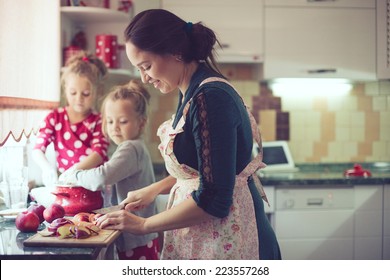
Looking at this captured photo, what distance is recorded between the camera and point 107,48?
1908 mm

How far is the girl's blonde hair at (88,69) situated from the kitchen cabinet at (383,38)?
891mm

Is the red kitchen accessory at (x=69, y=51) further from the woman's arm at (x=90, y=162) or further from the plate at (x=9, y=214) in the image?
the plate at (x=9, y=214)

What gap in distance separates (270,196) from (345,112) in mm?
564

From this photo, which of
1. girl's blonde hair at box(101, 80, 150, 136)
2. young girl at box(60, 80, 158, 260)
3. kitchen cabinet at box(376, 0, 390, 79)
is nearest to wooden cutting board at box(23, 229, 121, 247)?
young girl at box(60, 80, 158, 260)

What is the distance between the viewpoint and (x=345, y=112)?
2227mm

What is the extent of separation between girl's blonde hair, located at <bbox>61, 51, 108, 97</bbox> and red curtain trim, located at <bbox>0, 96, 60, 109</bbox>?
10cm

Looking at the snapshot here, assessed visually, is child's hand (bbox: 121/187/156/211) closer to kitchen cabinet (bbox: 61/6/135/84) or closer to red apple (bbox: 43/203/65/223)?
red apple (bbox: 43/203/65/223)

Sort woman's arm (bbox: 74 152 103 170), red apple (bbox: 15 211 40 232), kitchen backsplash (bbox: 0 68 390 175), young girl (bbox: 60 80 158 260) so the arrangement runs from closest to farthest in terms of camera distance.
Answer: red apple (bbox: 15 211 40 232) < young girl (bbox: 60 80 158 260) < woman's arm (bbox: 74 152 103 170) < kitchen backsplash (bbox: 0 68 390 175)

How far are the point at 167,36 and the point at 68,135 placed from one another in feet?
2.76

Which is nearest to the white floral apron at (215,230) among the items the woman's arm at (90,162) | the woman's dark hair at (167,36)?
the woman's dark hair at (167,36)

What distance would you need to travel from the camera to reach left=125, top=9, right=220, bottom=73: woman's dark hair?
2.99ft

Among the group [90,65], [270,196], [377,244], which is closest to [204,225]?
[90,65]

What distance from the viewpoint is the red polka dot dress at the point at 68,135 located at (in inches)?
66.0

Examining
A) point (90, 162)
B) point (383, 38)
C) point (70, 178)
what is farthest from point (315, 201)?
point (70, 178)
